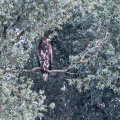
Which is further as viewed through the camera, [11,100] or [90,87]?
[90,87]

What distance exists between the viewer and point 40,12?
744cm

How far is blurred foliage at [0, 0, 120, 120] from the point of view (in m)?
7.34

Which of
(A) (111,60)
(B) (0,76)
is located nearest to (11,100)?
(B) (0,76)

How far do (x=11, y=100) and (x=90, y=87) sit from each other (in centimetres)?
293

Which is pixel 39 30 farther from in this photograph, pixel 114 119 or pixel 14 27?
pixel 114 119

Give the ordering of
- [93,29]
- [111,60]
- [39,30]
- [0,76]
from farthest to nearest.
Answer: [93,29] < [111,60] < [39,30] < [0,76]

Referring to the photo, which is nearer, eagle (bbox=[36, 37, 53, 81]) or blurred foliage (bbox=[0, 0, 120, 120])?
blurred foliage (bbox=[0, 0, 120, 120])

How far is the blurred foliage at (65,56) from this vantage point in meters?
7.34

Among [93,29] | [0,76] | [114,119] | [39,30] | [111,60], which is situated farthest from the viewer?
[114,119]

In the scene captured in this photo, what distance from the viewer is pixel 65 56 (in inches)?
430

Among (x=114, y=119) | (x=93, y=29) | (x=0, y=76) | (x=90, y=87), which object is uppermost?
(x=93, y=29)

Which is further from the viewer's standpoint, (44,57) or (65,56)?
(65,56)

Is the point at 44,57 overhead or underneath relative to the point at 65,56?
overhead

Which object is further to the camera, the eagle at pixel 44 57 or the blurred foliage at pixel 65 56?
the eagle at pixel 44 57
